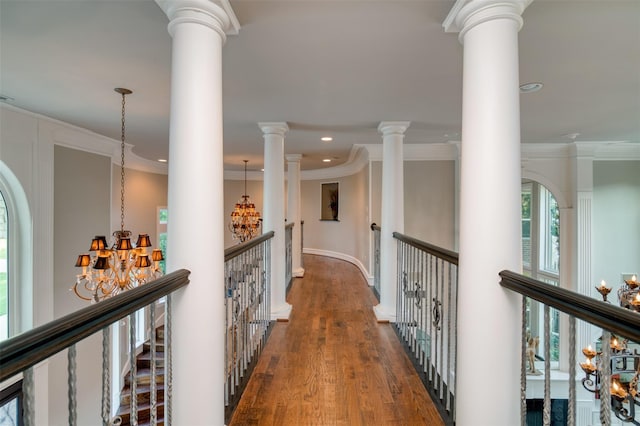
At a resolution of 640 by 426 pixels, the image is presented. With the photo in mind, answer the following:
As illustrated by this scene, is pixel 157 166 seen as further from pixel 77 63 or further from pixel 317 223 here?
pixel 77 63

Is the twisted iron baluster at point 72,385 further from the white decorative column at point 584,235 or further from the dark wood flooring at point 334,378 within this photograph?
the white decorative column at point 584,235

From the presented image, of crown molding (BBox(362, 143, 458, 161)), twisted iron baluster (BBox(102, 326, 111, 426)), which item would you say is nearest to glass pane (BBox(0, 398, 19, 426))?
twisted iron baluster (BBox(102, 326, 111, 426))

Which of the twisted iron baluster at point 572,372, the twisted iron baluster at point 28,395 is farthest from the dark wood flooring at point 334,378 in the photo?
the twisted iron baluster at point 28,395

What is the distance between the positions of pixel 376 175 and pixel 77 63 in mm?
4461

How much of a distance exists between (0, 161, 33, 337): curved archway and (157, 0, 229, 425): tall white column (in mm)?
3566

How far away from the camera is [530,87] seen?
2.89 meters

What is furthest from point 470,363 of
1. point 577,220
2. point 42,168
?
point 577,220

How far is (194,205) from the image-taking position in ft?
4.95

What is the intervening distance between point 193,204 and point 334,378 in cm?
174

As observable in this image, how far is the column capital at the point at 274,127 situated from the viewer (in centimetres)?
402

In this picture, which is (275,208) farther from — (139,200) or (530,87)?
(139,200)

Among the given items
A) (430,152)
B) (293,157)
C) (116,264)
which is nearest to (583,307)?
(116,264)

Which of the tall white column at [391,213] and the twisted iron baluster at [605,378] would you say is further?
the tall white column at [391,213]

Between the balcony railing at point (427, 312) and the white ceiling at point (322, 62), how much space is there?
1.34 metres
